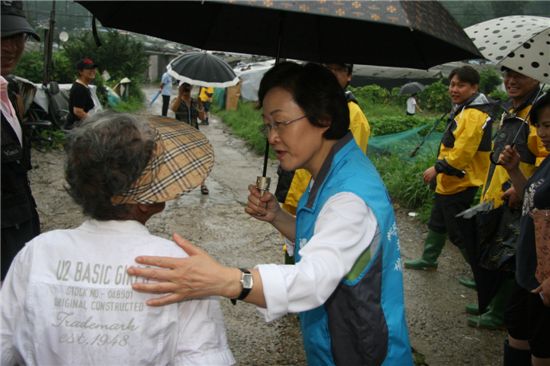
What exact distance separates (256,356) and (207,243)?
2062mm

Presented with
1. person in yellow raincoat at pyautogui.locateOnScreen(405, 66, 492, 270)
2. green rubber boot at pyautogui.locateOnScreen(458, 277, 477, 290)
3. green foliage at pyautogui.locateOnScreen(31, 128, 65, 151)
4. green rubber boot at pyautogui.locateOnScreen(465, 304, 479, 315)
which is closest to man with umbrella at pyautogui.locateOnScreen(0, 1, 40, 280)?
person in yellow raincoat at pyautogui.locateOnScreen(405, 66, 492, 270)

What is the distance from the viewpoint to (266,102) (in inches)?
70.9

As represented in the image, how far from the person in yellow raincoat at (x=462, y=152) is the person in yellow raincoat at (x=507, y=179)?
0.51 metres

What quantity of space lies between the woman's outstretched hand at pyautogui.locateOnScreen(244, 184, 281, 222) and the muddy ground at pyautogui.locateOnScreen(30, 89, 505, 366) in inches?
58.0

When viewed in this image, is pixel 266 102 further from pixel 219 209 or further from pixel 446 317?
pixel 219 209

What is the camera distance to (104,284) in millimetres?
1263

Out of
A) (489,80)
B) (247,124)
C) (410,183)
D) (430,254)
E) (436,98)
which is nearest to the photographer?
(430,254)

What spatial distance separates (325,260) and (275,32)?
182 centimetres

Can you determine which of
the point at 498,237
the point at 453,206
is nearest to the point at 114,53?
the point at 453,206

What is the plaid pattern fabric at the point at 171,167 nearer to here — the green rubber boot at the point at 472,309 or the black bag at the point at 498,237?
the black bag at the point at 498,237

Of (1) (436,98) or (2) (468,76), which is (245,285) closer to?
(2) (468,76)

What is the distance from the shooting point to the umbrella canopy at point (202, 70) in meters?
8.23

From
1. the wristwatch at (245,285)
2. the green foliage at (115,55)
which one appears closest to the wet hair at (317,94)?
the wristwatch at (245,285)

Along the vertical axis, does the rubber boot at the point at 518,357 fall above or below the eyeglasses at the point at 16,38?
below
